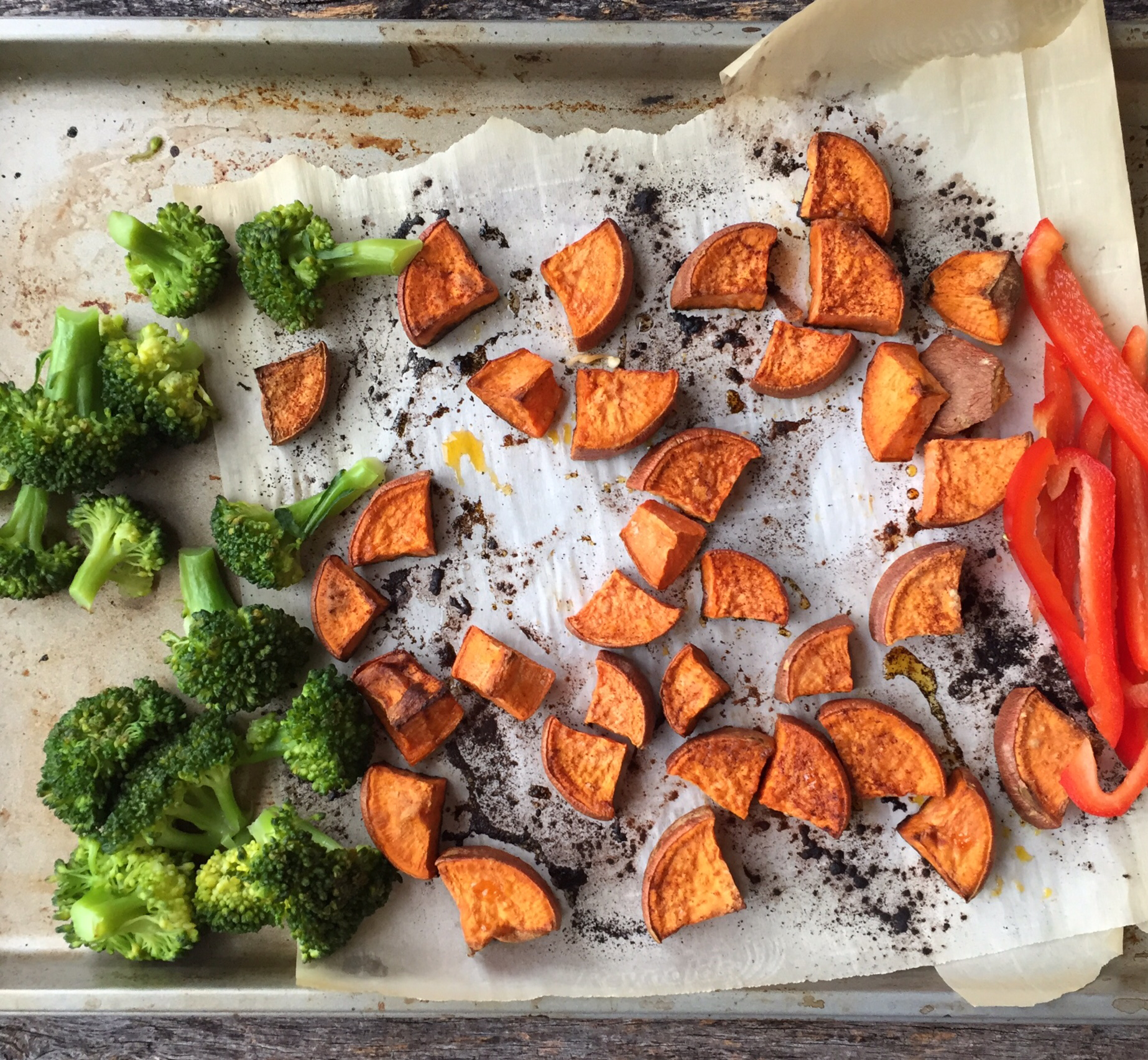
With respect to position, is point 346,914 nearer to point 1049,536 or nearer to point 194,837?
point 194,837

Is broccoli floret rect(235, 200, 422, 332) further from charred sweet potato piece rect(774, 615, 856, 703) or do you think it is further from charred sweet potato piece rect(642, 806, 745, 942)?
charred sweet potato piece rect(642, 806, 745, 942)

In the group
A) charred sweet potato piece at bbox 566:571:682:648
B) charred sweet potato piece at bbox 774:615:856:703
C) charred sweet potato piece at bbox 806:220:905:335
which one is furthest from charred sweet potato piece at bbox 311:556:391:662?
charred sweet potato piece at bbox 806:220:905:335

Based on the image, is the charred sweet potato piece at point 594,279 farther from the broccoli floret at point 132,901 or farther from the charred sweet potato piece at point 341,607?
the broccoli floret at point 132,901

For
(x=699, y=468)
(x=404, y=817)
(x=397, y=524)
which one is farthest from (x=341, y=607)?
(x=699, y=468)

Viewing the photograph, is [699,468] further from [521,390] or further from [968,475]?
[968,475]

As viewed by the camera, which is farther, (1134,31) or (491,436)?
(491,436)

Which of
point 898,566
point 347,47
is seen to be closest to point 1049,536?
point 898,566
